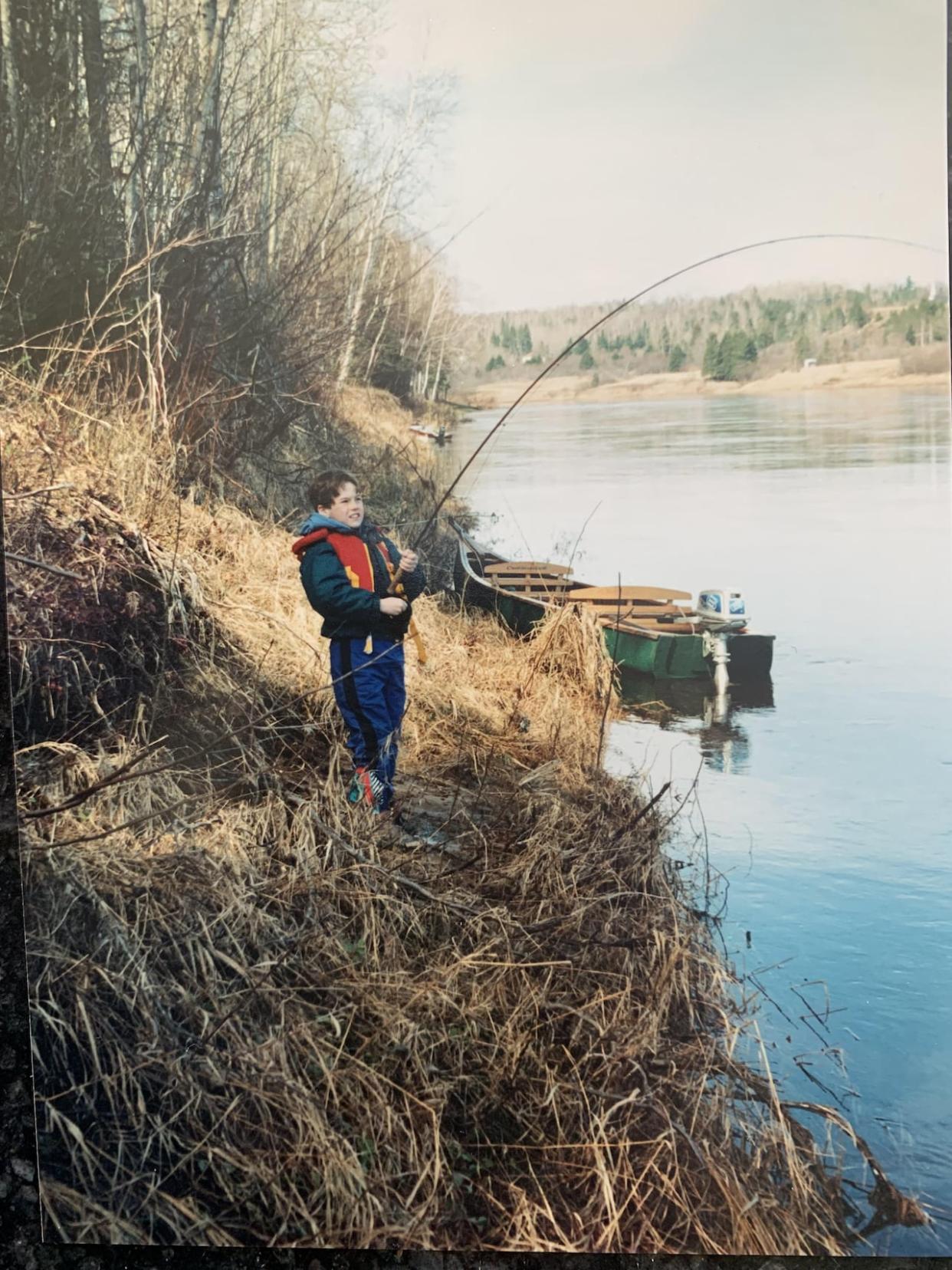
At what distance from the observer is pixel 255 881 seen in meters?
3.26

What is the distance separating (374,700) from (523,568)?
22.5 inches

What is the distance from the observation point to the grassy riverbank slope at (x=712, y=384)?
308cm

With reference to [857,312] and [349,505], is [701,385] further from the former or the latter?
[349,505]

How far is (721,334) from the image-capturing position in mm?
3230

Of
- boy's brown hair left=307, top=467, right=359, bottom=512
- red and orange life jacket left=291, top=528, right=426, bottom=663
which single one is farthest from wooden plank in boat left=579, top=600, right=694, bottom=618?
boy's brown hair left=307, top=467, right=359, bottom=512

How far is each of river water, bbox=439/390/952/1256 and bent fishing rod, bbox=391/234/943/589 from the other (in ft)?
0.10

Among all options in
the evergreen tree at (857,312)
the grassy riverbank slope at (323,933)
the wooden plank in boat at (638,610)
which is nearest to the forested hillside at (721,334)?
the evergreen tree at (857,312)

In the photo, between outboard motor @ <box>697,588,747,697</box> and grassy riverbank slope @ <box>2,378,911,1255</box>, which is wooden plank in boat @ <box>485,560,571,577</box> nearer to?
grassy riverbank slope @ <box>2,378,911,1255</box>

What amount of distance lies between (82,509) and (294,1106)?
185 cm

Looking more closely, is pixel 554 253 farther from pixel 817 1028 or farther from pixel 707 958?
Result: pixel 817 1028

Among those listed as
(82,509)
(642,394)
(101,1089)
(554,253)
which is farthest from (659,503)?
(101,1089)

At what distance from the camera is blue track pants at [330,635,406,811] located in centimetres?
330

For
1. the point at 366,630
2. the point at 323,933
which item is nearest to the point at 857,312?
the point at 366,630

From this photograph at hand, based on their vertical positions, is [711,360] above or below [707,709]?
above
